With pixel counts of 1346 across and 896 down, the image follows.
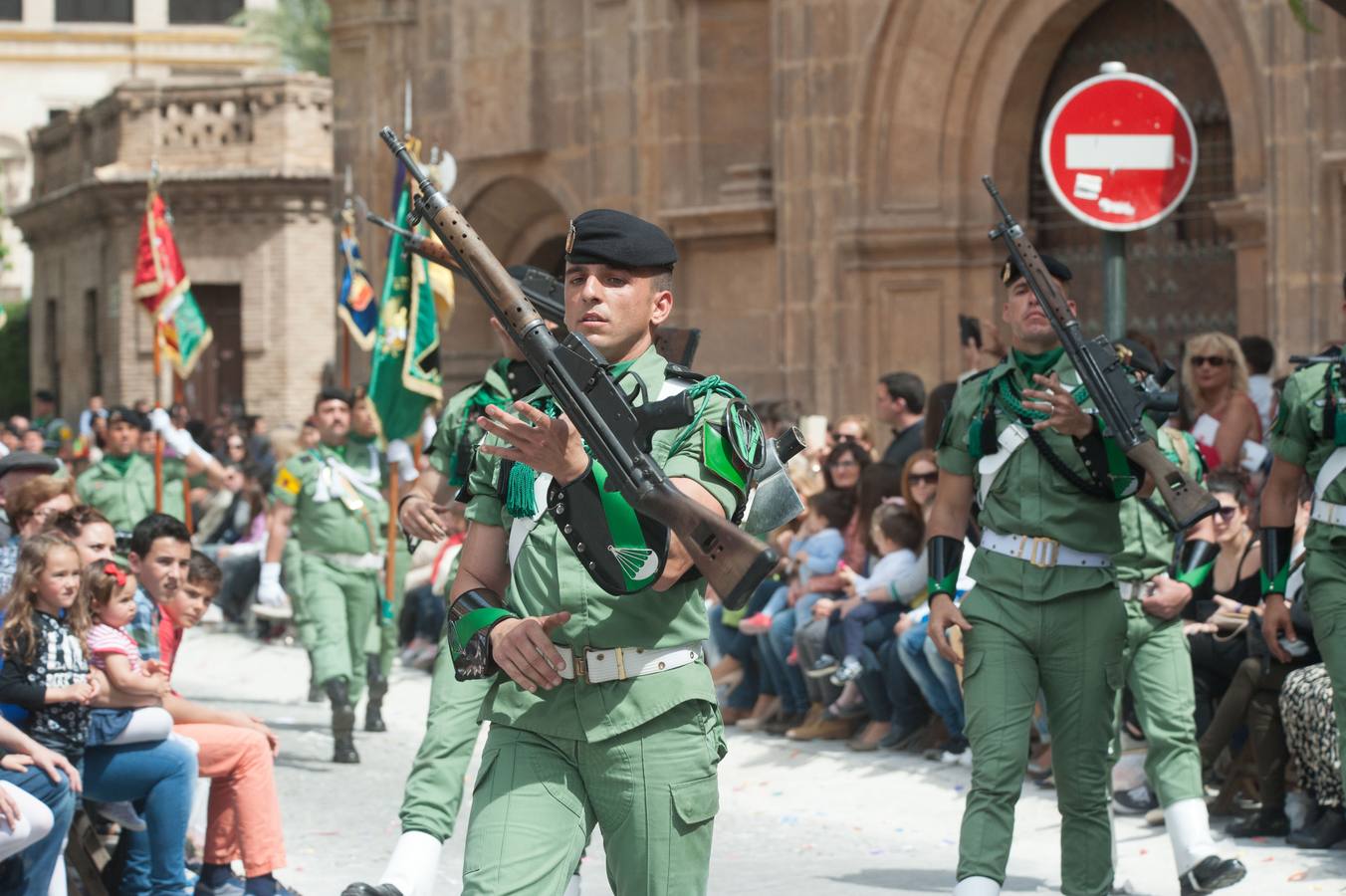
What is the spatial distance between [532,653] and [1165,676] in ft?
12.7

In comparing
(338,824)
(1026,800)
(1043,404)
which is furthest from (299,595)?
(1043,404)

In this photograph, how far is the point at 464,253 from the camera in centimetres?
500

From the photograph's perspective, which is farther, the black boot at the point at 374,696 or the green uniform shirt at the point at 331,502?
the black boot at the point at 374,696

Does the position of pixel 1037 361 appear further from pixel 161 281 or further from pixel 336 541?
pixel 161 281

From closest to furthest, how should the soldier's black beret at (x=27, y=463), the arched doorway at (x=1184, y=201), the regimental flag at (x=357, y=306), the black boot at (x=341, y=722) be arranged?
the soldier's black beret at (x=27, y=463) → the black boot at (x=341, y=722) → the arched doorway at (x=1184, y=201) → the regimental flag at (x=357, y=306)

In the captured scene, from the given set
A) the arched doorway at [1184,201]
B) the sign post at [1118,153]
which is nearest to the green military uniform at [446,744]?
the sign post at [1118,153]

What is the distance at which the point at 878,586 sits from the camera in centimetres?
1188

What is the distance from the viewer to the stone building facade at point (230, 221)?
39.1 meters

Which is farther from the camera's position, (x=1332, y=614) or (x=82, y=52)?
(x=82, y=52)

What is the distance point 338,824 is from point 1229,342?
189 inches

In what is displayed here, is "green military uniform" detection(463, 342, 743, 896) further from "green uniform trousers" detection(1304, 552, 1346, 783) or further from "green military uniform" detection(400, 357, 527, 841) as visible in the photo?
"green uniform trousers" detection(1304, 552, 1346, 783)

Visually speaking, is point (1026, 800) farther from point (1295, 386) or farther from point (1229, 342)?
point (1295, 386)

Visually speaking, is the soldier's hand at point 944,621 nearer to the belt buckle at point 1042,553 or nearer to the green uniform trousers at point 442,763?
the belt buckle at point 1042,553

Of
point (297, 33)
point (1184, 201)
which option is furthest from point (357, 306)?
point (297, 33)
